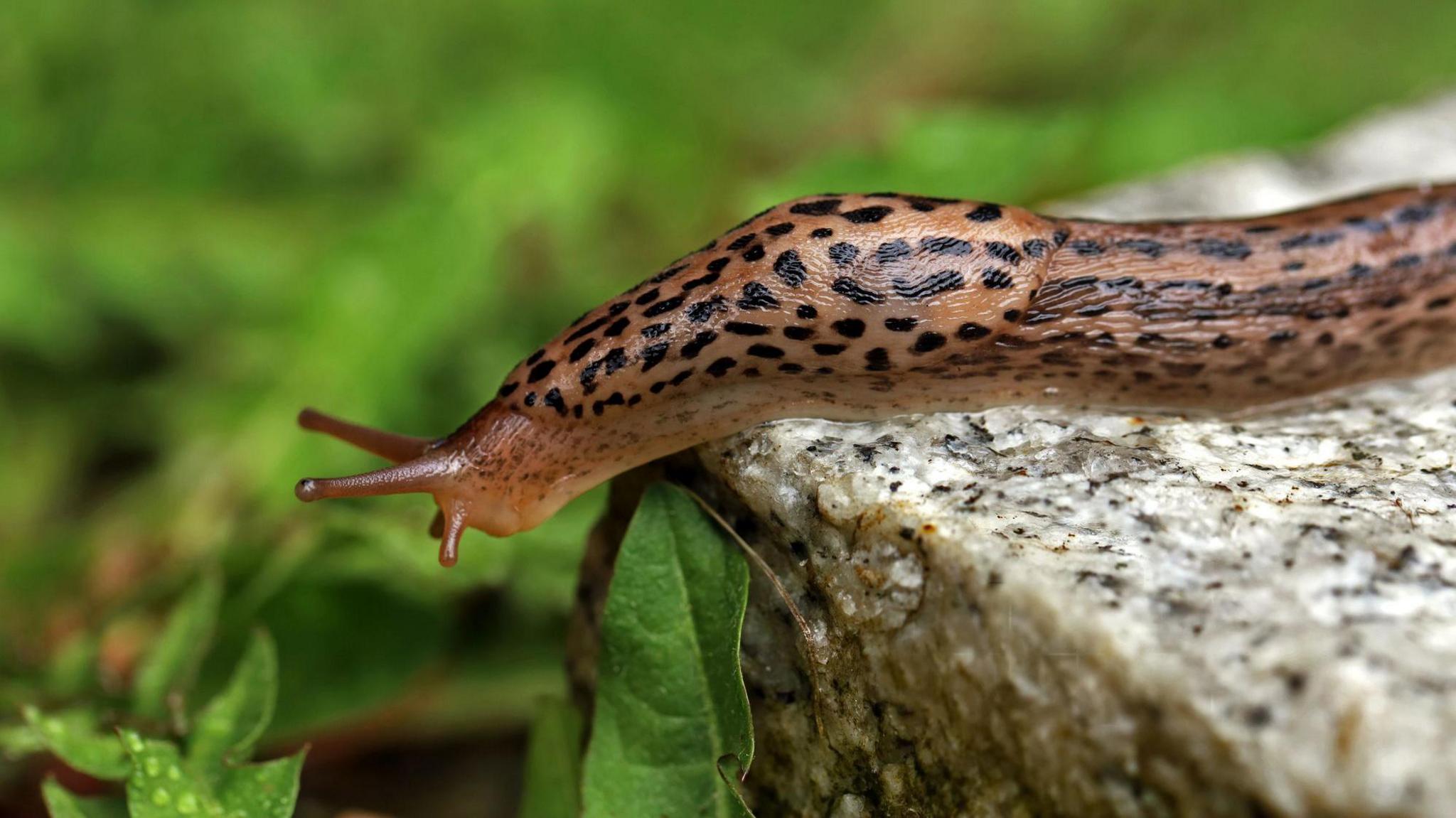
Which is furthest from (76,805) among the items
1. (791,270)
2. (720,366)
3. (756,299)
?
(791,270)

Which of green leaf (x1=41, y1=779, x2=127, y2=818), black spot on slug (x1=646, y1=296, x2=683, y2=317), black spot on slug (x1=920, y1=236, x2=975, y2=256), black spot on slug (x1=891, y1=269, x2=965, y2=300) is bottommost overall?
green leaf (x1=41, y1=779, x2=127, y2=818)

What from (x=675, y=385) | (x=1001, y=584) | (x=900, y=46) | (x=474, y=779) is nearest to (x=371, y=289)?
(x=474, y=779)

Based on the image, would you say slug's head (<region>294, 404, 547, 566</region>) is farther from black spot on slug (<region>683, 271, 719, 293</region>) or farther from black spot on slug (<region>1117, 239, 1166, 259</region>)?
black spot on slug (<region>1117, 239, 1166, 259</region>)

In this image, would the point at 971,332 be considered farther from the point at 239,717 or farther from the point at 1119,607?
the point at 239,717

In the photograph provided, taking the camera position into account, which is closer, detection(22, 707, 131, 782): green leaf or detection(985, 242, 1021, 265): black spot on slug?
detection(22, 707, 131, 782): green leaf

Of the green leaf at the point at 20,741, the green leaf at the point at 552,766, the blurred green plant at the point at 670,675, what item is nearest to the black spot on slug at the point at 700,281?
the blurred green plant at the point at 670,675

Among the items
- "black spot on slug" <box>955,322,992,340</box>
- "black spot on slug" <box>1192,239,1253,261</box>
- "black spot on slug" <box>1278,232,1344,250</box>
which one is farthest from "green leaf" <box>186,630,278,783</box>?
"black spot on slug" <box>1278,232,1344,250</box>
